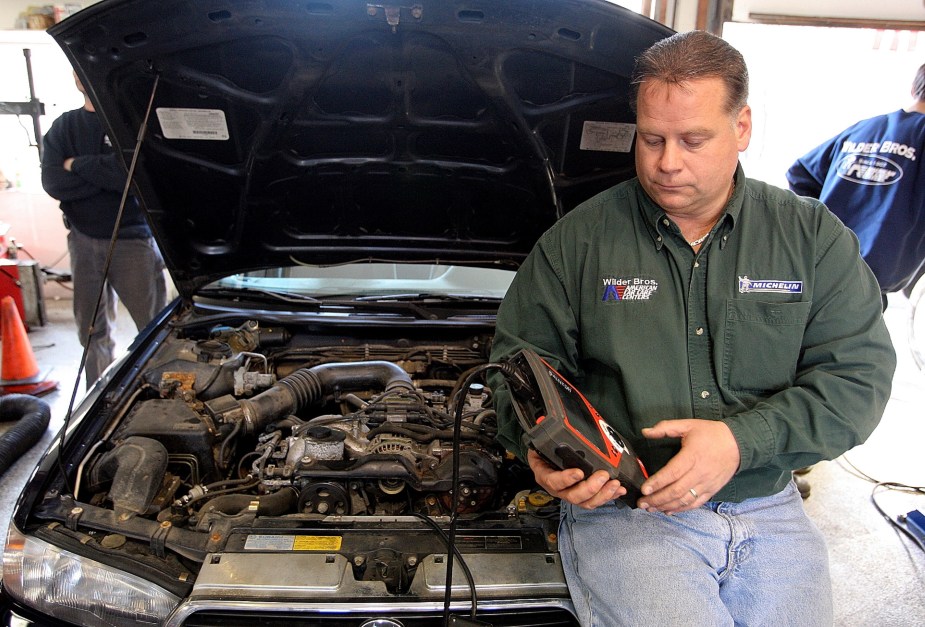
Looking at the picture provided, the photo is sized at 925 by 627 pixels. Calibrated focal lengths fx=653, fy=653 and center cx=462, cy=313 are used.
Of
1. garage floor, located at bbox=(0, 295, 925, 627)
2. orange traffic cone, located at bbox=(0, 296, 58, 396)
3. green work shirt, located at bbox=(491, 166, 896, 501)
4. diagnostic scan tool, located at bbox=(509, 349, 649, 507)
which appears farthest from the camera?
orange traffic cone, located at bbox=(0, 296, 58, 396)

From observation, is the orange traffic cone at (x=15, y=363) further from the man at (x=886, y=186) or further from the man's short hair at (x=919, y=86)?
the man's short hair at (x=919, y=86)

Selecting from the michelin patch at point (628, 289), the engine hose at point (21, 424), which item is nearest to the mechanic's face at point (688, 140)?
the michelin patch at point (628, 289)

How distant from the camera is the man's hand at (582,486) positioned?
1.19 meters

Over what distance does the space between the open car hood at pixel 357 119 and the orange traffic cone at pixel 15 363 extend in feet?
7.18

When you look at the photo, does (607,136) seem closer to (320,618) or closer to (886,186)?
(320,618)

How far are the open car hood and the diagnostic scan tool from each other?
0.86 meters

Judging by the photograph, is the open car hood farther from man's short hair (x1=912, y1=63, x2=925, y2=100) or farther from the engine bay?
man's short hair (x1=912, y1=63, x2=925, y2=100)

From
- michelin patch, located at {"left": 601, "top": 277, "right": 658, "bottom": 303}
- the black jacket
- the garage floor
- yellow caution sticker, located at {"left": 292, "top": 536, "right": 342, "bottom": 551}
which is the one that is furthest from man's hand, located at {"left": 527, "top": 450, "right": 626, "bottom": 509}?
the black jacket

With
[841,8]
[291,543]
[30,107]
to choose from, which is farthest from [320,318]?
[30,107]

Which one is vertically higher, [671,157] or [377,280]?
[671,157]

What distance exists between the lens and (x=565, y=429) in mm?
1145

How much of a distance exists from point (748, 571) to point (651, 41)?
1213 mm

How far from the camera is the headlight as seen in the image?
1352mm

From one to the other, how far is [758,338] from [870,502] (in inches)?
89.9
